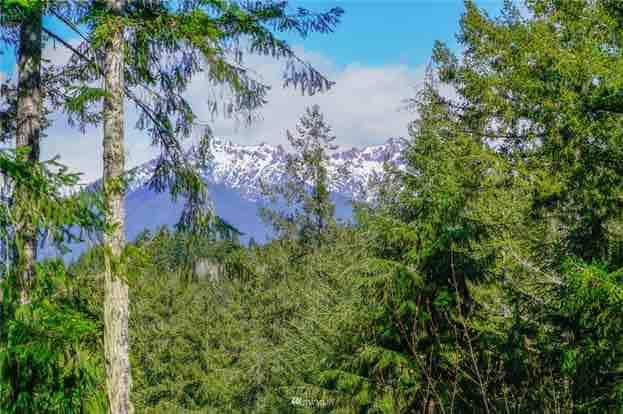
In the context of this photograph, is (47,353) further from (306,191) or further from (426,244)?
(306,191)

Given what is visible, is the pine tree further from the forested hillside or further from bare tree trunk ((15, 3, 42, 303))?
bare tree trunk ((15, 3, 42, 303))

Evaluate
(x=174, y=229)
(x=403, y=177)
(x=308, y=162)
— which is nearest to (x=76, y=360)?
(x=174, y=229)

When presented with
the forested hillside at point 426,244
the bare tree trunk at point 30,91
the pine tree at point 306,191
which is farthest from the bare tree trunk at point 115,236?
the pine tree at point 306,191

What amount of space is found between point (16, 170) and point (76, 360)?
2.26 m

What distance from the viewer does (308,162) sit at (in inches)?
1254

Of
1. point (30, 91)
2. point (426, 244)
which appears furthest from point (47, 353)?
point (426, 244)

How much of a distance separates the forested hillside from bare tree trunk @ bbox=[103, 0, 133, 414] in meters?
0.02

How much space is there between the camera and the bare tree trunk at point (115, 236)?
6527mm

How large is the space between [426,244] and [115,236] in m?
5.05

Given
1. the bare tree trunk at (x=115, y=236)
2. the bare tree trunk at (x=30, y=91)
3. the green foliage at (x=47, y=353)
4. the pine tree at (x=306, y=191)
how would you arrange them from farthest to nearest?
1. the pine tree at (x=306, y=191)
2. the bare tree trunk at (x=30, y=91)
3. the bare tree trunk at (x=115, y=236)
4. the green foliage at (x=47, y=353)

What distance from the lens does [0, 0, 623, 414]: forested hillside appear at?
633cm

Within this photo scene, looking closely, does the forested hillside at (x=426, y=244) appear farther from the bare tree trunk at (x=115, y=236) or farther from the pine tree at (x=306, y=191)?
the pine tree at (x=306, y=191)

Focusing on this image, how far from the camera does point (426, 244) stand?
388 inches

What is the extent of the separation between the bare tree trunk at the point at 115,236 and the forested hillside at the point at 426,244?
2 centimetres
